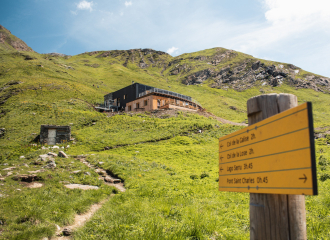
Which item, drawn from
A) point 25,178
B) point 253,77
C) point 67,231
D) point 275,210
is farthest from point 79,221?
point 253,77

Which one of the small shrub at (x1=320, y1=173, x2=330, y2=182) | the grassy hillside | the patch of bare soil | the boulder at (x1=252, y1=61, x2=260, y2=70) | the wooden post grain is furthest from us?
the boulder at (x1=252, y1=61, x2=260, y2=70)

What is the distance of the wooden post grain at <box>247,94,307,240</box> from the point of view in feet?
8.25

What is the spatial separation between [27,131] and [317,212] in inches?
1351

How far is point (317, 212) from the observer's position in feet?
21.5

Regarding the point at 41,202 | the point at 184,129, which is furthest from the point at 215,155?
the point at 41,202

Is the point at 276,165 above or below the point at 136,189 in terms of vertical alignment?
above

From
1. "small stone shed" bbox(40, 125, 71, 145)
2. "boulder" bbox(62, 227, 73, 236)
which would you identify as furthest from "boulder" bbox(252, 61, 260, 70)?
"boulder" bbox(62, 227, 73, 236)

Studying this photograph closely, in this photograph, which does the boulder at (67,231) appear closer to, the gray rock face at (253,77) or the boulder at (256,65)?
the gray rock face at (253,77)

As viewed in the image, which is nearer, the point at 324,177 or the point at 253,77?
the point at 324,177

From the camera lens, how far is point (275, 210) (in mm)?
2648

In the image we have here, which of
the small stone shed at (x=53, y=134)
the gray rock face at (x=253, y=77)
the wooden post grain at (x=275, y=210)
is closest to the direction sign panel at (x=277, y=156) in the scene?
the wooden post grain at (x=275, y=210)

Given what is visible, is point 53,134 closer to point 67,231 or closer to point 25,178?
point 25,178

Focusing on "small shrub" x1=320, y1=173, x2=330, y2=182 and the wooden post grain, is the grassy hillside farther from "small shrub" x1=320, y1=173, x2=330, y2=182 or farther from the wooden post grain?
the wooden post grain

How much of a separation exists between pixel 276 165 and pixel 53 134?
1127 inches
